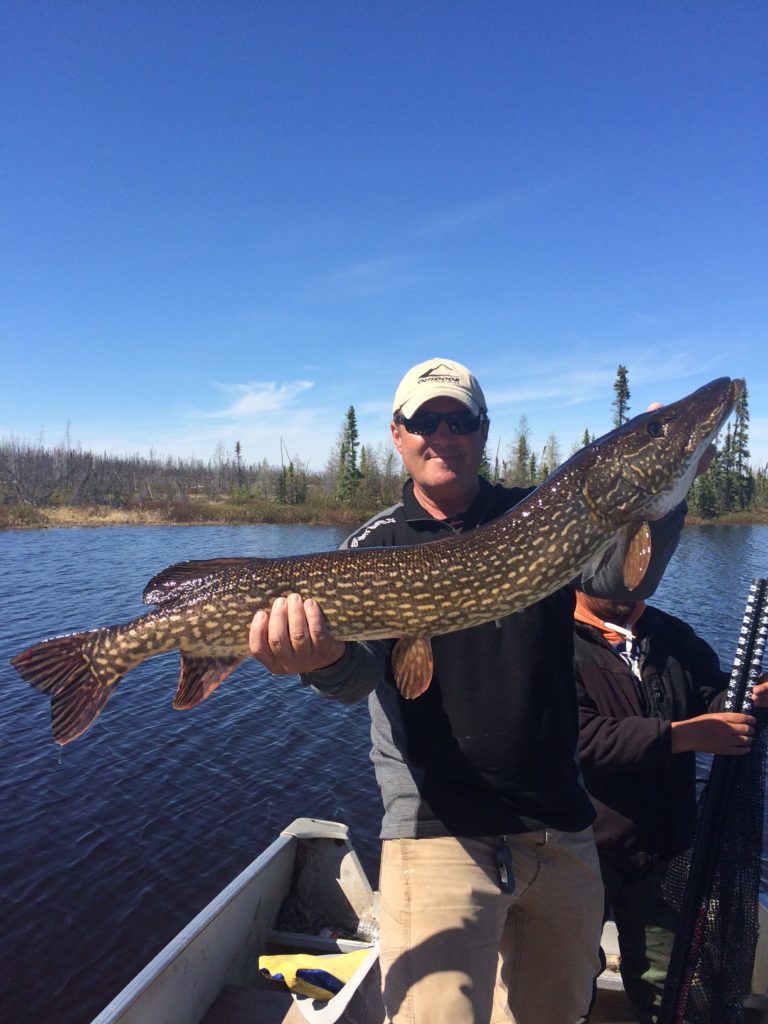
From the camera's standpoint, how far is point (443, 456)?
3.12 meters

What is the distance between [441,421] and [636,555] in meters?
1.10

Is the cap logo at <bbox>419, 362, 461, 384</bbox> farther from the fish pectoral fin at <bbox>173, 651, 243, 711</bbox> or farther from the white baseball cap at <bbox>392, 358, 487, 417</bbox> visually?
the fish pectoral fin at <bbox>173, 651, 243, 711</bbox>

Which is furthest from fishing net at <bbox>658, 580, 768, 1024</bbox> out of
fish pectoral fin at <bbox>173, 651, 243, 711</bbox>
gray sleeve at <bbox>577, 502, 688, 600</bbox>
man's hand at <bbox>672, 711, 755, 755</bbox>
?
fish pectoral fin at <bbox>173, 651, 243, 711</bbox>

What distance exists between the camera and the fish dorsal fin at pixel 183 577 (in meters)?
2.99

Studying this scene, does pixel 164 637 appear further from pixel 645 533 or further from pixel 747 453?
pixel 747 453

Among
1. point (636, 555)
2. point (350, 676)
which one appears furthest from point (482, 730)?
point (636, 555)

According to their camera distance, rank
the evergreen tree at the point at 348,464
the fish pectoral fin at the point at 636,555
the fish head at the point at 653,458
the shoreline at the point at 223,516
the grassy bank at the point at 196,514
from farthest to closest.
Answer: the evergreen tree at the point at 348,464 → the shoreline at the point at 223,516 → the grassy bank at the point at 196,514 → the fish head at the point at 653,458 → the fish pectoral fin at the point at 636,555

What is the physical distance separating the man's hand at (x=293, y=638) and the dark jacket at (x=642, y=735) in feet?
4.58

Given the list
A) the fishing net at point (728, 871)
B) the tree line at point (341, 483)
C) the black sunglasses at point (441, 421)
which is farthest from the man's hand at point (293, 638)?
the tree line at point (341, 483)

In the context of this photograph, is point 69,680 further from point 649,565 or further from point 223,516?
point 223,516

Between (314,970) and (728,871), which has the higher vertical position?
(728,871)

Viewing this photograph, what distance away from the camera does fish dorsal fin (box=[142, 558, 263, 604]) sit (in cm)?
299

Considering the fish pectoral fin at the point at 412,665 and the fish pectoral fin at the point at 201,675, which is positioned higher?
the fish pectoral fin at the point at 412,665

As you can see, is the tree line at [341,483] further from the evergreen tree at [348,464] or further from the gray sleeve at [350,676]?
the gray sleeve at [350,676]
